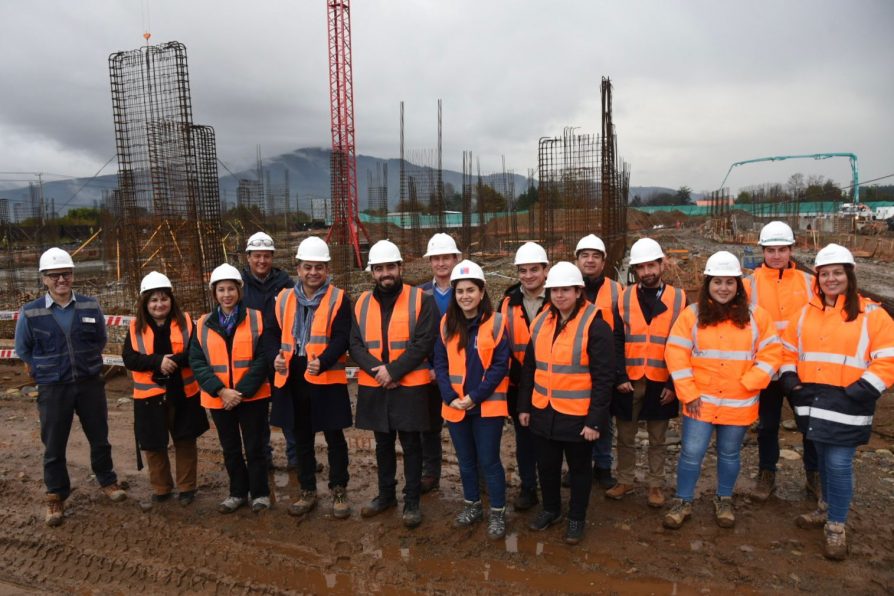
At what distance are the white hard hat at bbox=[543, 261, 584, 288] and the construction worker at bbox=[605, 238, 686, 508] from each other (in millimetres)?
680

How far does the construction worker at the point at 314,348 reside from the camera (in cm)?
374

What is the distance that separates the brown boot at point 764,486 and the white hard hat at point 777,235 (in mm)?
1618

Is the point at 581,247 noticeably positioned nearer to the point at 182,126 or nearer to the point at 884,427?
the point at 884,427

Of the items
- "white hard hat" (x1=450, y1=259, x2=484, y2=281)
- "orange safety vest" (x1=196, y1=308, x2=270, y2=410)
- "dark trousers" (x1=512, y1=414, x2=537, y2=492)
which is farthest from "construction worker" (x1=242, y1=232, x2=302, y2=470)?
"dark trousers" (x1=512, y1=414, x2=537, y2=492)

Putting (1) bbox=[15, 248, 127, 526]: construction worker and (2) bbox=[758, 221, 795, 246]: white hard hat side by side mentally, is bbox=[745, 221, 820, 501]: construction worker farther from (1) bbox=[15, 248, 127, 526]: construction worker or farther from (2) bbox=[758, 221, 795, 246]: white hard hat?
(1) bbox=[15, 248, 127, 526]: construction worker

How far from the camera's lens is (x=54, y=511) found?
4004mm

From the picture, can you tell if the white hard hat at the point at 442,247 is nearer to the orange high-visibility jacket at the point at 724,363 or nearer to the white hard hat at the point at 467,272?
the white hard hat at the point at 467,272

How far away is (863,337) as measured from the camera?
10.1 feet

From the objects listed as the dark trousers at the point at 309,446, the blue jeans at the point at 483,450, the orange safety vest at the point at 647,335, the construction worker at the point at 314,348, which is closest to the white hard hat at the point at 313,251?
the construction worker at the point at 314,348

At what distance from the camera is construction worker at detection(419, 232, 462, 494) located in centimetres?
396

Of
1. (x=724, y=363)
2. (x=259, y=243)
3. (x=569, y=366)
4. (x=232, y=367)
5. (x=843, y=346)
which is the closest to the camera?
(x=843, y=346)

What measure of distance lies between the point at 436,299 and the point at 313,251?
0.91 metres

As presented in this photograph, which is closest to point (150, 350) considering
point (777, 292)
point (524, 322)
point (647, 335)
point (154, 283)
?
point (154, 283)

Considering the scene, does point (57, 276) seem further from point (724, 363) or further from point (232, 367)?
point (724, 363)
